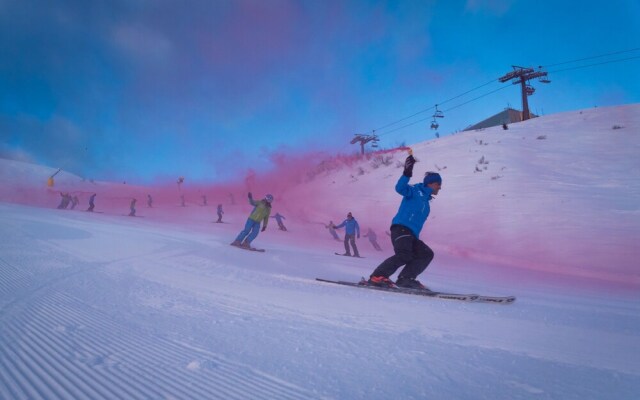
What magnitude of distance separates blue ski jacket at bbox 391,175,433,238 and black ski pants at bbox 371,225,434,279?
103mm

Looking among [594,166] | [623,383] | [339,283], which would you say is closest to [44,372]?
[623,383]

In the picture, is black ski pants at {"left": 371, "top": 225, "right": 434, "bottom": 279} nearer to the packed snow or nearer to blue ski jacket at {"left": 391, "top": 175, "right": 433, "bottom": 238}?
blue ski jacket at {"left": 391, "top": 175, "right": 433, "bottom": 238}

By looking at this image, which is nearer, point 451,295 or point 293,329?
point 293,329

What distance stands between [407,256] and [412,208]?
30.0 inches

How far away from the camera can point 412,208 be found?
5.51 m

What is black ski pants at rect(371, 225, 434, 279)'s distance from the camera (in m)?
5.37

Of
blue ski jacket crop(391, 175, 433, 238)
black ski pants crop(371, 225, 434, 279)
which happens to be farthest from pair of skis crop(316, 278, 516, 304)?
blue ski jacket crop(391, 175, 433, 238)

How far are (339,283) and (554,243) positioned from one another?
9334mm

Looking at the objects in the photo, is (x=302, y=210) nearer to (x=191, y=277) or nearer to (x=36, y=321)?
(x=191, y=277)

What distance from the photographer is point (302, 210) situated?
26.9m

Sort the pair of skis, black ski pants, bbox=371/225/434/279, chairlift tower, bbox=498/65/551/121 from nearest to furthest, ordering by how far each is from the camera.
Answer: the pair of skis, black ski pants, bbox=371/225/434/279, chairlift tower, bbox=498/65/551/121

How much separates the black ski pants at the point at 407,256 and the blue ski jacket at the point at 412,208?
103 mm

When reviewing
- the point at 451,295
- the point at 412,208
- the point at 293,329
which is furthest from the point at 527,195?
the point at 293,329

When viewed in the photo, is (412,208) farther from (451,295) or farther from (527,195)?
(527,195)
